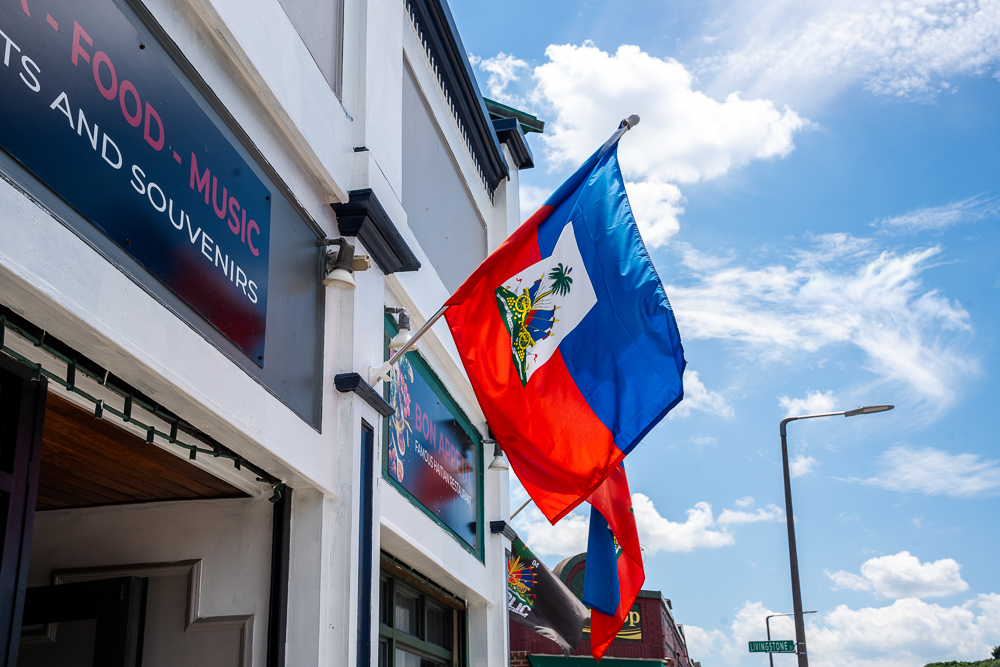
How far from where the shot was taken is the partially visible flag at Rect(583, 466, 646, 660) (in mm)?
9516

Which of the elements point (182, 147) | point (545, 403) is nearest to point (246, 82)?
point (182, 147)

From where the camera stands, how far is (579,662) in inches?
833

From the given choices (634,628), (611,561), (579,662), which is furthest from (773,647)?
(634,628)

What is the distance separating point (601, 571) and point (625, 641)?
1416 centimetres

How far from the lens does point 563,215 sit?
249 inches

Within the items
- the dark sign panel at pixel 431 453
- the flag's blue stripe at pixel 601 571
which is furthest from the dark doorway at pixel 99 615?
the flag's blue stripe at pixel 601 571

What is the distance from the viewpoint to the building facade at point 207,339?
3.64m

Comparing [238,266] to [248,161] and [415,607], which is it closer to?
[248,161]

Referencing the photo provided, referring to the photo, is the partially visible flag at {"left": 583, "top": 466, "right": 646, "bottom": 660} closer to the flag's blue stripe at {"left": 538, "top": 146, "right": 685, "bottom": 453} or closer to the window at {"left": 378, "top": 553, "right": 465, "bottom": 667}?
the window at {"left": 378, "top": 553, "right": 465, "bottom": 667}

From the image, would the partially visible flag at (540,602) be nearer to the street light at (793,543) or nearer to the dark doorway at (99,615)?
the street light at (793,543)

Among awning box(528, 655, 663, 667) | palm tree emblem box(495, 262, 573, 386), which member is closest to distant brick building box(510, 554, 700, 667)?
awning box(528, 655, 663, 667)

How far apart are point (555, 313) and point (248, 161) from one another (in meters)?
2.19

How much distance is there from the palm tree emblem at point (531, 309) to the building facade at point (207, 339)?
3.42 ft

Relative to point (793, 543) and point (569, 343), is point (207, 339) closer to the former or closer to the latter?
point (569, 343)
